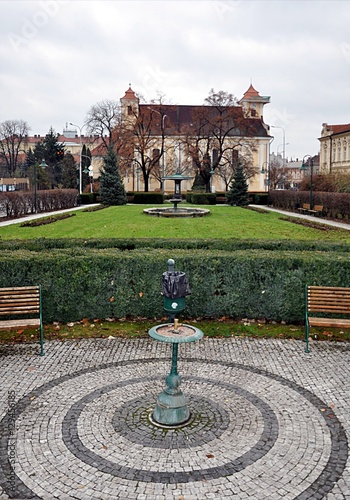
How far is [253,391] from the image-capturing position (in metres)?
6.30

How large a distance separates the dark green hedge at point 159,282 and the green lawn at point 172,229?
1136 centimetres

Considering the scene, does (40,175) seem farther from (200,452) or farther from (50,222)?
(200,452)

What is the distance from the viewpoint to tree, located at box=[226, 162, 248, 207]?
43969 mm

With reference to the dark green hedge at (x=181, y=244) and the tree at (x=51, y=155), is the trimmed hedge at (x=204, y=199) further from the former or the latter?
the dark green hedge at (x=181, y=244)

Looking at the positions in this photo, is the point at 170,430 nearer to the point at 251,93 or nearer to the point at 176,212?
the point at 176,212

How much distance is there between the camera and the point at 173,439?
5.09 m

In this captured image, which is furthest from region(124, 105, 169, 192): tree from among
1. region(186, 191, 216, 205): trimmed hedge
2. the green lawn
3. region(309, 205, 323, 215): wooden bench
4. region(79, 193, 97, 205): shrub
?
the green lawn

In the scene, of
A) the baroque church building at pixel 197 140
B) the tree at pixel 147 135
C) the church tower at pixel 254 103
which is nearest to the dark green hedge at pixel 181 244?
the tree at pixel 147 135

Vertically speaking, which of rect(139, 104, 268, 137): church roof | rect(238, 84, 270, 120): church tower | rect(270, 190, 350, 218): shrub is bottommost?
rect(270, 190, 350, 218): shrub

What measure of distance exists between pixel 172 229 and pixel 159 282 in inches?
611

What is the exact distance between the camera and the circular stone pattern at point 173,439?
4.37 metres

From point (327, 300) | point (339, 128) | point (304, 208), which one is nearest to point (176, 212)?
point (304, 208)

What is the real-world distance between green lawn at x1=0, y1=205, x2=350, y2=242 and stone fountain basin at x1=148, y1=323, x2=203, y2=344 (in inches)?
589

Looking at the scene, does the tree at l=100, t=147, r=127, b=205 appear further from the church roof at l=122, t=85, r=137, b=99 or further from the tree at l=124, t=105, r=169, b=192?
the church roof at l=122, t=85, r=137, b=99
